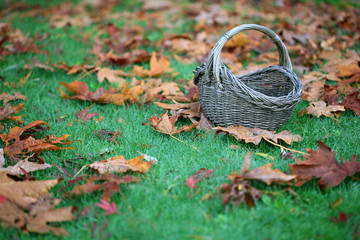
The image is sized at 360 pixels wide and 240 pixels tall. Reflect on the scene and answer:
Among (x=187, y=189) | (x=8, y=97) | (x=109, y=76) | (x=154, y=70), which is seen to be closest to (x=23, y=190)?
(x=187, y=189)

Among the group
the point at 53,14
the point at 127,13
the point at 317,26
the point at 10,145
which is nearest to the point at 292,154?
the point at 10,145

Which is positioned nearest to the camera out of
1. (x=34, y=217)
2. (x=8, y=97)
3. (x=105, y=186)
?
(x=34, y=217)

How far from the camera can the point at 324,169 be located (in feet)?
5.16

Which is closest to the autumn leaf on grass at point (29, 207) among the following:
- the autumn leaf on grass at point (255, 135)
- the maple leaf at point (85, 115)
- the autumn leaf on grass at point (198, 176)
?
the autumn leaf on grass at point (198, 176)

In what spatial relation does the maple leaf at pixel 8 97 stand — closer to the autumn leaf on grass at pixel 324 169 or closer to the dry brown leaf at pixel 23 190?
the dry brown leaf at pixel 23 190

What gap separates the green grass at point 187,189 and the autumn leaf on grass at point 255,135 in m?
0.07

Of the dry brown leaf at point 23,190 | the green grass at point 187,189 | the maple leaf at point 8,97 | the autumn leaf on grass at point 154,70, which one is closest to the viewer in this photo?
the green grass at point 187,189

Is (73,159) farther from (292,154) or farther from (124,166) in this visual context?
(292,154)

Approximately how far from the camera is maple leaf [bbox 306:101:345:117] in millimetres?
2289

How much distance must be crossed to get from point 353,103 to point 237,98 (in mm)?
961

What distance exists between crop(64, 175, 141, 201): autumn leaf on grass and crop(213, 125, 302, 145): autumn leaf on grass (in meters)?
0.69

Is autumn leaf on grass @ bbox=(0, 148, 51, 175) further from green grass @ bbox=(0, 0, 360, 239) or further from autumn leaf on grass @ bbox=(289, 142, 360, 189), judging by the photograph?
autumn leaf on grass @ bbox=(289, 142, 360, 189)

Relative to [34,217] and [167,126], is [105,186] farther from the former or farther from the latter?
[167,126]

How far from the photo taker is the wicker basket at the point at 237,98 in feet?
6.52
